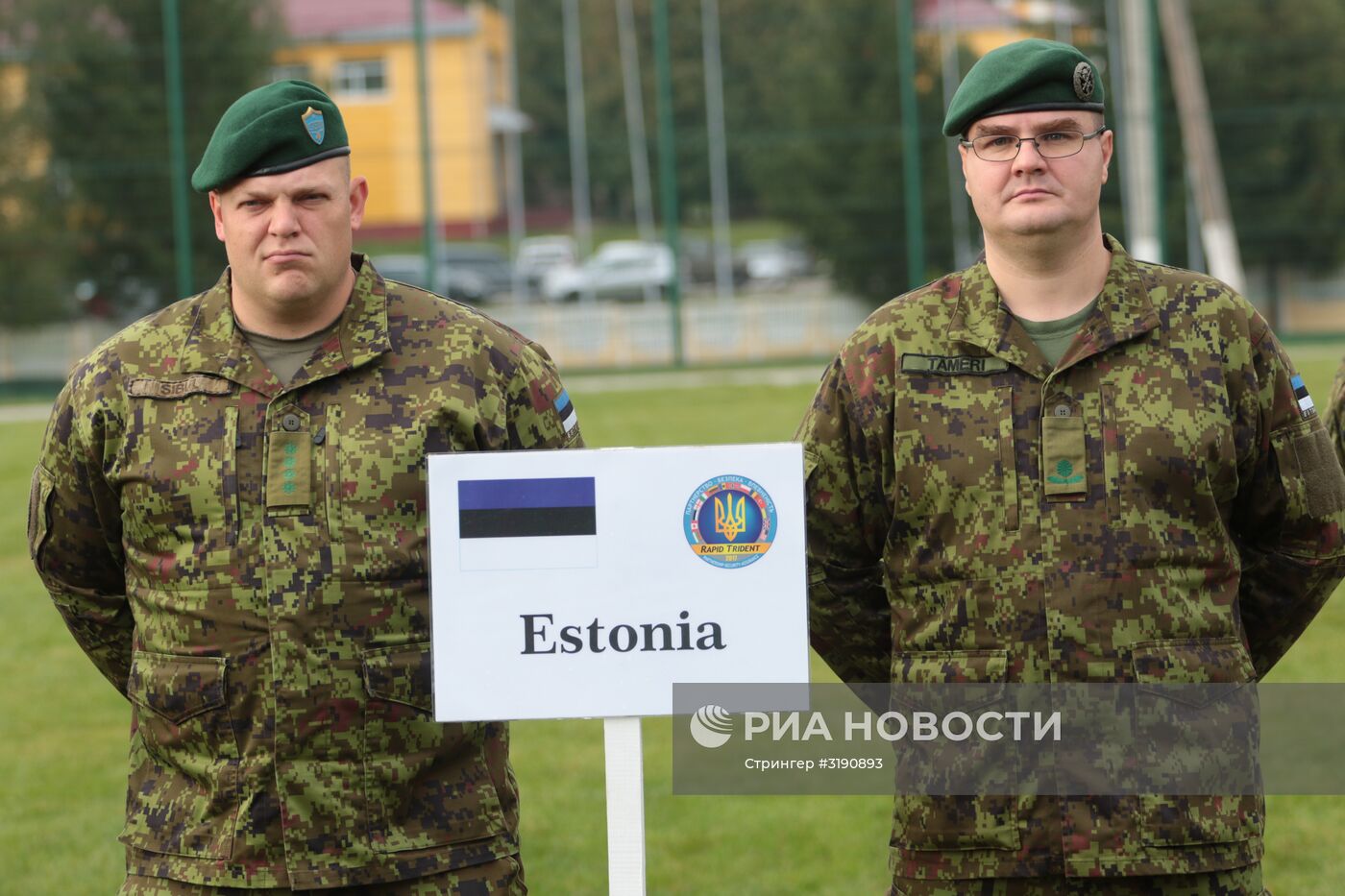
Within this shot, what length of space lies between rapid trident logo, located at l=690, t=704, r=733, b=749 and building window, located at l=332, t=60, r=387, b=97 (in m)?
20.5

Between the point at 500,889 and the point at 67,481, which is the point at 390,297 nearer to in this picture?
the point at 67,481

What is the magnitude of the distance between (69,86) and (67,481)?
20.4 metres

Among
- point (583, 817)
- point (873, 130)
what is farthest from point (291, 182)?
point (873, 130)

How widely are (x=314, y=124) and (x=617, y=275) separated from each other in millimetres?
19820

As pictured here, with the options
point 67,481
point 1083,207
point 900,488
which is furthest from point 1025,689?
point 67,481

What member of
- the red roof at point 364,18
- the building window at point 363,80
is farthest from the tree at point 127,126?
the red roof at point 364,18

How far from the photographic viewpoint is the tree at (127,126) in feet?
72.1

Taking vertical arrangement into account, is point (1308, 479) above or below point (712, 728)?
above

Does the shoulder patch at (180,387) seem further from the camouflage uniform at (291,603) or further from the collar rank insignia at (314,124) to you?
the collar rank insignia at (314,124)

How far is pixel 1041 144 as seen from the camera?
3322mm

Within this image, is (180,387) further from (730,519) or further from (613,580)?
(730,519)

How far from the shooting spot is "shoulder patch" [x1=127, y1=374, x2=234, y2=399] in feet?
11.2

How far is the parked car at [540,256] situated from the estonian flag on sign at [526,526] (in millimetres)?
20672

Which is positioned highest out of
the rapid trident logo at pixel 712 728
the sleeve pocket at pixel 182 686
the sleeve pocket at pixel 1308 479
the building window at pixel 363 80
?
the building window at pixel 363 80
